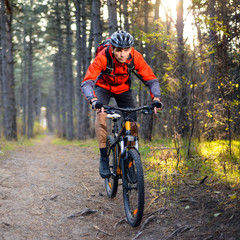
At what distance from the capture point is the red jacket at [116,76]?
13.6ft

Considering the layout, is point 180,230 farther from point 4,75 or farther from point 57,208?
point 4,75

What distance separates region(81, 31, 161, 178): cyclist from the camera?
397cm

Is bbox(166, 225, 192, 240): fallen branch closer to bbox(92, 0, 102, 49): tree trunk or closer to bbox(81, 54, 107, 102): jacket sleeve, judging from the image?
bbox(81, 54, 107, 102): jacket sleeve

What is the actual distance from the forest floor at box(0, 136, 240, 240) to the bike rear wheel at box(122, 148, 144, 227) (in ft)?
0.57

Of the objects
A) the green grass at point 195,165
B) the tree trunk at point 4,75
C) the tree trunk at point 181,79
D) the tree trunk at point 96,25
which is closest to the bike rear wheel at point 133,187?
the green grass at point 195,165

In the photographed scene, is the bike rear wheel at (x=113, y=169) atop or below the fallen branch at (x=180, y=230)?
atop

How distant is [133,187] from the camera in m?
3.59

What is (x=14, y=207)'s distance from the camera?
4227mm

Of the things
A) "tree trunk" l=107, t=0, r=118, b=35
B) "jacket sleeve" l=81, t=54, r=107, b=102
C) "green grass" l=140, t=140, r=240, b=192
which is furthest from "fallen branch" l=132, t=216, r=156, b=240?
"tree trunk" l=107, t=0, r=118, b=35

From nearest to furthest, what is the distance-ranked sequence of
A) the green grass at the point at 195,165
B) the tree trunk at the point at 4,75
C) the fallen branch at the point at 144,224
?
the fallen branch at the point at 144,224
the green grass at the point at 195,165
the tree trunk at the point at 4,75

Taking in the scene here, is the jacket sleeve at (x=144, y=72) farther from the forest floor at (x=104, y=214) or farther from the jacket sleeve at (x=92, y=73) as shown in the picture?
the forest floor at (x=104, y=214)

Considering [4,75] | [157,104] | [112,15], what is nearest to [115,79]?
[157,104]

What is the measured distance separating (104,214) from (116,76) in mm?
2128

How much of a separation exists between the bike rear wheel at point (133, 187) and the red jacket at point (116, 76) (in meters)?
1.07
